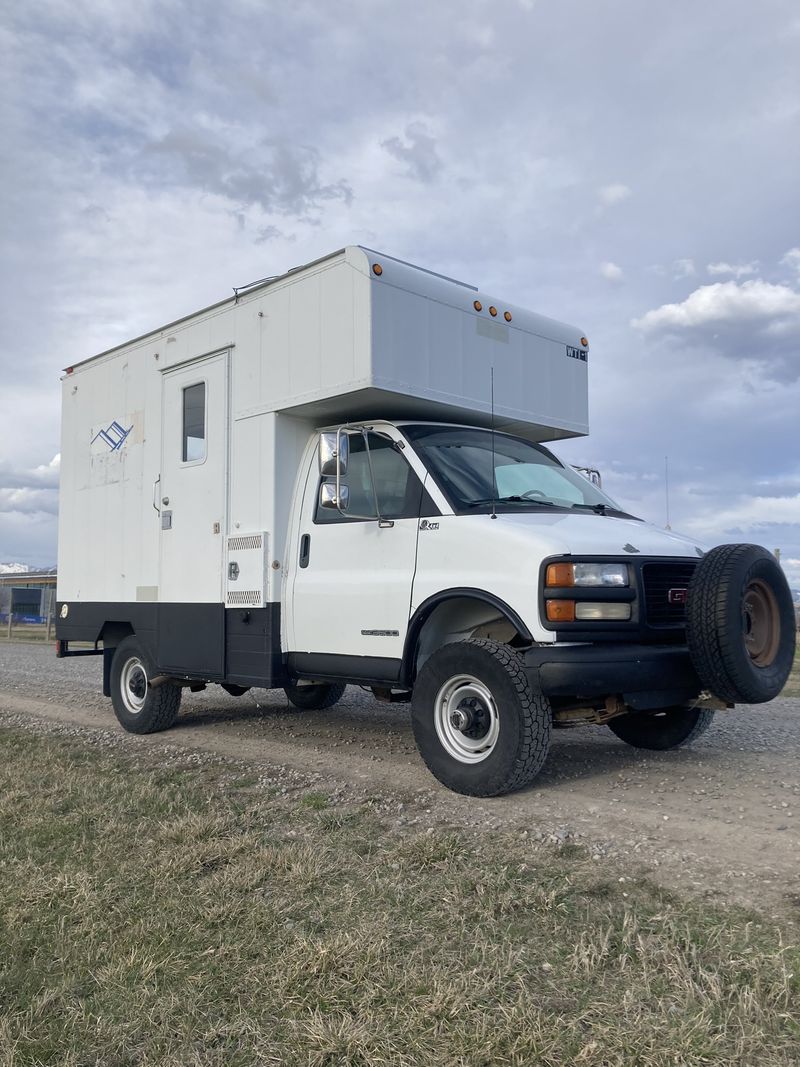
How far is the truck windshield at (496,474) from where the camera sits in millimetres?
5812

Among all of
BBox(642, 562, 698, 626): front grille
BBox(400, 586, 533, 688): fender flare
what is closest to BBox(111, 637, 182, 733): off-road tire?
BBox(400, 586, 533, 688): fender flare

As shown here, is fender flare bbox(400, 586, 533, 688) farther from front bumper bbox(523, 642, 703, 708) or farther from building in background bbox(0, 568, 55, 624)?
building in background bbox(0, 568, 55, 624)

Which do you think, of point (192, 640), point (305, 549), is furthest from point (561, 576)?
point (192, 640)

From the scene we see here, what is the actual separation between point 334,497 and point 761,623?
112 inches

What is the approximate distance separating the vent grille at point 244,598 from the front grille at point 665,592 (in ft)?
9.90

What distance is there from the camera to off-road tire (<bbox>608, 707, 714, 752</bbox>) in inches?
243

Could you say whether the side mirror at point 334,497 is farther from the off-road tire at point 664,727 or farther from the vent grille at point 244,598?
the off-road tire at point 664,727

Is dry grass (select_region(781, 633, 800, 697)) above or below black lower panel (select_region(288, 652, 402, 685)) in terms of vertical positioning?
below

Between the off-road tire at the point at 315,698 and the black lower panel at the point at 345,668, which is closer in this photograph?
the black lower panel at the point at 345,668

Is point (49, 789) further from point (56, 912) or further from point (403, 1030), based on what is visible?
point (403, 1030)

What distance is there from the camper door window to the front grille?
3.96 m

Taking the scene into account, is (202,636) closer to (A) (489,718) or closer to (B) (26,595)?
(A) (489,718)

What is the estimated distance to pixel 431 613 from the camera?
18.7ft

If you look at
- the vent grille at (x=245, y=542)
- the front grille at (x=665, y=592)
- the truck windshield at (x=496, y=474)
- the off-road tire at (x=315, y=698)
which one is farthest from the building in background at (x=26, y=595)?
the front grille at (x=665, y=592)
